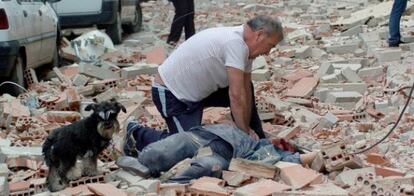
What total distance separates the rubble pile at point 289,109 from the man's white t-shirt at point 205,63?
31.7 inches

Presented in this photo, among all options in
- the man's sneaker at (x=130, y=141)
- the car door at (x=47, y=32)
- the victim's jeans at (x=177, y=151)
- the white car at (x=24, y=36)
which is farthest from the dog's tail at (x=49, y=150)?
the car door at (x=47, y=32)

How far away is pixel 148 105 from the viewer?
32.6 feet

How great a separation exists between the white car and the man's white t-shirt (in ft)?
11.9

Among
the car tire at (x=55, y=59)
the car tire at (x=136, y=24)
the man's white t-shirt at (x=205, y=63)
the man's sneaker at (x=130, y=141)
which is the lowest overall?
the car tire at (x=136, y=24)

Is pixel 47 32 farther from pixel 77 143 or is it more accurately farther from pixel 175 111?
pixel 77 143

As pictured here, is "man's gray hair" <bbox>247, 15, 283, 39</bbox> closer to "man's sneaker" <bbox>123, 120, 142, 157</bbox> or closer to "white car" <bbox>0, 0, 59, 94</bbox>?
"man's sneaker" <bbox>123, 120, 142, 157</bbox>

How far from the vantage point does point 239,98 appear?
6.81 meters

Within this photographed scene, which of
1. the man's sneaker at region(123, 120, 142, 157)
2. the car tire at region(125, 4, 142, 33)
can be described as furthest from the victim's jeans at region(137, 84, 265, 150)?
the car tire at region(125, 4, 142, 33)

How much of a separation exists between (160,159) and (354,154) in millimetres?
1589

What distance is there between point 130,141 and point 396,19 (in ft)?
22.2

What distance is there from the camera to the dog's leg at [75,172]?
21.5ft

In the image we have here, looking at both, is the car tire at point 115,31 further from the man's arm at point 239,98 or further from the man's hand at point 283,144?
the man's arm at point 239,98

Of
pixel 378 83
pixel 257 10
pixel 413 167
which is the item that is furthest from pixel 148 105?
pixel 257 10

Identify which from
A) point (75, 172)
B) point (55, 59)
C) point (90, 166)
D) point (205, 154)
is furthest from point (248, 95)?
point (55, 59)
